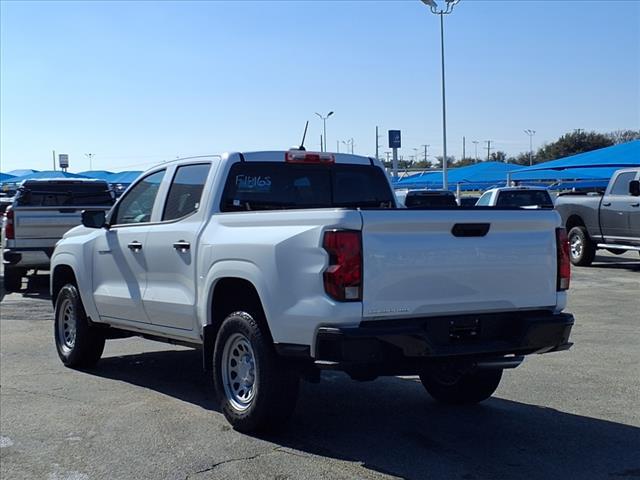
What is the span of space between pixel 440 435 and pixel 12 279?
11.6m

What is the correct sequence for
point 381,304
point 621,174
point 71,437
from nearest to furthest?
point 381,304
point 71,437
point 621,174

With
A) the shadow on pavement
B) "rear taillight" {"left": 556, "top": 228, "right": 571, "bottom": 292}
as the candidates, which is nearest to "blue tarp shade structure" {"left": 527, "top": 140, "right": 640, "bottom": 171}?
the shadow on pavement

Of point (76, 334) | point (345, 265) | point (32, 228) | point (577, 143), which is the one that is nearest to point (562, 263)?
point (345, 265)

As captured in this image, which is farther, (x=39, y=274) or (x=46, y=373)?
(x=39, y=274)

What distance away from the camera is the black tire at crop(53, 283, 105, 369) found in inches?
337

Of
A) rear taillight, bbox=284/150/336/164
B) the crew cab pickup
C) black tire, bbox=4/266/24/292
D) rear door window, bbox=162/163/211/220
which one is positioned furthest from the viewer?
the crew cab pickup

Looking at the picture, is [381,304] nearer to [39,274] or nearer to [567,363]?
[567,363]

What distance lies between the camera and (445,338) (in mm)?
5488

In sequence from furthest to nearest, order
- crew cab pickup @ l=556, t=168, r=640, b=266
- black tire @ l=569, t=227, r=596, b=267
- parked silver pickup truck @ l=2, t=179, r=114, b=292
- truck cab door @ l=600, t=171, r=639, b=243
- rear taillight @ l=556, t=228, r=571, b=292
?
black tire @ l=569, t=227, r=596, b=267, truck cab door @ l=600, t=171, r=639, b=243, crew cab pickup @ l=556, t=168, r=640, b=266, parked silver pickup truck @ l=2, t=179, r=114, b=292, rear taillight @ l=556, t=228, r=571, b=292

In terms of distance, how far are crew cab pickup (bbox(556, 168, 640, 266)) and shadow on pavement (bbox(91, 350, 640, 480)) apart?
11.4m

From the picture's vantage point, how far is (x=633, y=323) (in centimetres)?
1141

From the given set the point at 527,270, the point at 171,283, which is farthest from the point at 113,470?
the point at 527,270

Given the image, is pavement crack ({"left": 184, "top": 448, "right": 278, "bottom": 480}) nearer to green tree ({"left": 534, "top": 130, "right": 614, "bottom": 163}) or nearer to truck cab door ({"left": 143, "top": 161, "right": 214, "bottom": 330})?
truck cab door ({"left": 143, "top": 161, "right": 214, "bottom": 330})

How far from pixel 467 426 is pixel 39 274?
15.0 metres
